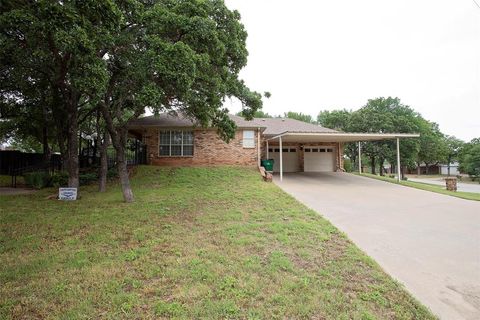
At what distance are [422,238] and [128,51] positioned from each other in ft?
29.2

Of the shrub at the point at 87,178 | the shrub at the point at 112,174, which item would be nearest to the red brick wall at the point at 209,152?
the shrub at the point at 112,174

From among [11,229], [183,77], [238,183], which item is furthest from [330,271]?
[238,183]

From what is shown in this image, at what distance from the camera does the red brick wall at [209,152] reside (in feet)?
54.7

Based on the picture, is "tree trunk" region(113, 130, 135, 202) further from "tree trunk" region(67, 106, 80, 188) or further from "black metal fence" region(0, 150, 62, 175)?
"black metal fence" region(0, 150, 62, 175)

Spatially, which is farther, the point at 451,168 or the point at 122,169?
the point at 451,168

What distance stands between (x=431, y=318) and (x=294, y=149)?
1764 centimetres

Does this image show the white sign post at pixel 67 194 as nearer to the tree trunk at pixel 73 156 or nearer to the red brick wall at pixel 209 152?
the tree trunk at pixel 73 156

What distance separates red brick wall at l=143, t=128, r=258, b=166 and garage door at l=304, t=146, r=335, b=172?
17.6 ft

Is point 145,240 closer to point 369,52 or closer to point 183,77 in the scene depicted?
point 183,77

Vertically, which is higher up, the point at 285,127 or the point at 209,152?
the point at 285,127

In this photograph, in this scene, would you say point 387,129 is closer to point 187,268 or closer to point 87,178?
point 87,178

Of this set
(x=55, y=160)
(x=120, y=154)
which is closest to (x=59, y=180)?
(x=120, y=154)

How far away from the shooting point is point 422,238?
19.3 ft

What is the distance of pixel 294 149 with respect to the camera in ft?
67.1
